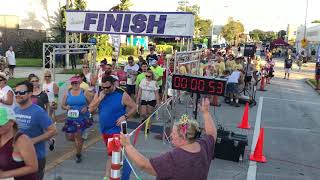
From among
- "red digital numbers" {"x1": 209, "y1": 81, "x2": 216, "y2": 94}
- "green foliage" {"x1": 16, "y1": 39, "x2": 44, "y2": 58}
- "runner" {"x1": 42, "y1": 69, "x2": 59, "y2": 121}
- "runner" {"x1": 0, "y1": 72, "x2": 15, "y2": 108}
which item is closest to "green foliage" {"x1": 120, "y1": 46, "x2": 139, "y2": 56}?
"green foliage" {"x1": 16, "y1": 39, "x2": 44, "y2": 58}

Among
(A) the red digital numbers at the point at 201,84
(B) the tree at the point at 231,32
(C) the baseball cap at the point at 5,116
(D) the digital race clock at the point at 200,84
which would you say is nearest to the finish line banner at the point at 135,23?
(D) the digital race clock at the point at 200,84

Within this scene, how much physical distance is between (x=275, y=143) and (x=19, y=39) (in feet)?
97.4

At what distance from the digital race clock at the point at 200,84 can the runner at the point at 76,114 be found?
203 cm

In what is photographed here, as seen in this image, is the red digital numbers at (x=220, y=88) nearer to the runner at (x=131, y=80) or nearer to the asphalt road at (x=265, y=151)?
the asphalt road at (x=265, y=151)

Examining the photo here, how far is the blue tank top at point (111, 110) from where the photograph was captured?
624 cm

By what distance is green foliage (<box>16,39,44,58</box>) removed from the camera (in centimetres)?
3388

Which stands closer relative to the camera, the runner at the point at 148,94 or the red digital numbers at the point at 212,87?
the red digital numbers at the point at 212,87

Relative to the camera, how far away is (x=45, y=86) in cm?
895

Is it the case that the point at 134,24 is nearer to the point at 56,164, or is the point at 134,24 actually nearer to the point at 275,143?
the point at 275,143

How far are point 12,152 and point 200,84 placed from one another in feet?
17.4

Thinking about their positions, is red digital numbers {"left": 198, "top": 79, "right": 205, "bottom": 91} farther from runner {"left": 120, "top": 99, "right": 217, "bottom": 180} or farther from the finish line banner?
the finish line banner

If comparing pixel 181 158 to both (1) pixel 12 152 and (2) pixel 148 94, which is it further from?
(2) pixel 148 94

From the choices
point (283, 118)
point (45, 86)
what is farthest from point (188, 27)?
point (45, 86)

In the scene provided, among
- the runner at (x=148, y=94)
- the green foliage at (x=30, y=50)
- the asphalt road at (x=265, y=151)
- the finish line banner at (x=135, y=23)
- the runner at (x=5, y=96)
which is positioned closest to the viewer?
the runner at (x=5, y=96)
